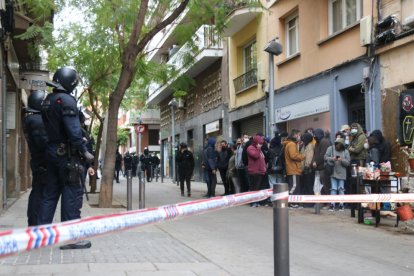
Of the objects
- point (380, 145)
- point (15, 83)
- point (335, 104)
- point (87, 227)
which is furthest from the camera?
point (15, 83)

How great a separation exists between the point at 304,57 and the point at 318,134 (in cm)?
480

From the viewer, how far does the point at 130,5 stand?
12.4 meters

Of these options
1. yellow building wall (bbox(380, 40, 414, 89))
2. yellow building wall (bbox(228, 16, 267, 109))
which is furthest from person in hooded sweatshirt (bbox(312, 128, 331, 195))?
yellow building wall (bbox(228, 16, 267, 109))

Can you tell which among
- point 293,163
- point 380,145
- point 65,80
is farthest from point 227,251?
point 293,163

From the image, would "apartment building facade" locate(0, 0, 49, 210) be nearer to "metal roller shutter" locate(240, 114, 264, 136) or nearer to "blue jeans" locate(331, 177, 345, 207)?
"blue jeans" locate(331, 177, 345, 207)

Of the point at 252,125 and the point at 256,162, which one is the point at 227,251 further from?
the point at 252,125

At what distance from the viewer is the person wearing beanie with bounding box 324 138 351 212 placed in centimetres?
1148

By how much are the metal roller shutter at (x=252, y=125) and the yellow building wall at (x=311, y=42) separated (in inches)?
88.3

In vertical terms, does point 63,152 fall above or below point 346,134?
below

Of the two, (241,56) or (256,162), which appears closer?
(256,162)

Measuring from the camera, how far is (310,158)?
40.8 ft

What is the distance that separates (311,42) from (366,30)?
3174 mm

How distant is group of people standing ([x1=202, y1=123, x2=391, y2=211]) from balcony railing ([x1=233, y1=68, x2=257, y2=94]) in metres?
6.43

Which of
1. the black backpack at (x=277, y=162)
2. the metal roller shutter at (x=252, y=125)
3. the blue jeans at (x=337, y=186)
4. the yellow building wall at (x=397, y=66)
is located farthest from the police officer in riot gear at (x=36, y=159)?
the metal roller shutter at (x=252, y=125)
